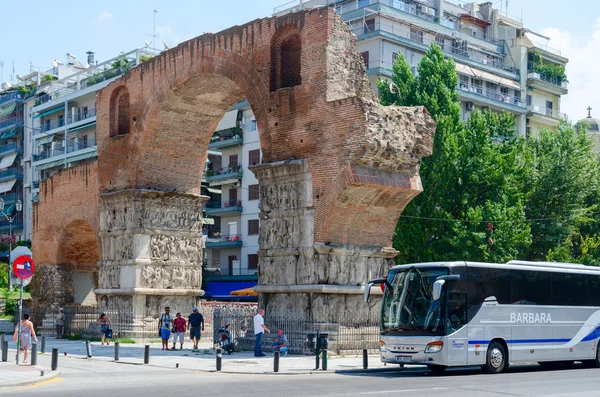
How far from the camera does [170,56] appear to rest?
2622cm

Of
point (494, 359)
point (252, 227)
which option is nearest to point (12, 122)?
point (252, 227)

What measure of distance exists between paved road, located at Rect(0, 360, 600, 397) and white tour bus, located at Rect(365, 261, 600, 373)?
1.54 ft

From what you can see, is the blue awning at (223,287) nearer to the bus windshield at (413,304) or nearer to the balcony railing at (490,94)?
the balcony railing at (490,94)

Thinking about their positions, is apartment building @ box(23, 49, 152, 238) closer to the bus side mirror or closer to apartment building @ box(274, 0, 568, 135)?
apartment building @ box(274, 0, 568, 135)

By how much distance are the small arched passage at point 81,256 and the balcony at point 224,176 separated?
18762 millimetres

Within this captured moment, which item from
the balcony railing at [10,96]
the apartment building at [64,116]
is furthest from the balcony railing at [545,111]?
the balcony railing at [10,96]

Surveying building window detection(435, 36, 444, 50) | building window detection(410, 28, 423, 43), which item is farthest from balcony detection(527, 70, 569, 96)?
building window detection(410, 28, 423, 43)

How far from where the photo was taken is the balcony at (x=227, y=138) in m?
50.1

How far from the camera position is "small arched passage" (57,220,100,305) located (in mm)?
31078

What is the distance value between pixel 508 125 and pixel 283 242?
1758 centimetres

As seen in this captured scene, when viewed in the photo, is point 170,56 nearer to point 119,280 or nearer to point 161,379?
point 119,280

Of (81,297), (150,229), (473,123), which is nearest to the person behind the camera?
(150,229)

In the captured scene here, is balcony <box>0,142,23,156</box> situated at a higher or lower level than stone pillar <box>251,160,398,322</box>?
higher

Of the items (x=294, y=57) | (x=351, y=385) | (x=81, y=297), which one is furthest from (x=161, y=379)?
→ (x=81, y=297)
